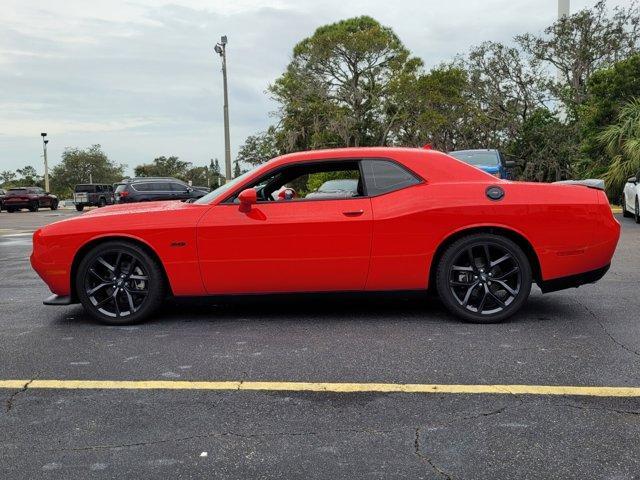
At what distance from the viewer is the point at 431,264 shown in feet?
16.6

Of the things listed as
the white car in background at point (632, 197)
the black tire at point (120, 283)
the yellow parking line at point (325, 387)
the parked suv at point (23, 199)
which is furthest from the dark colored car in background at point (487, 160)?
the parked suv at point (23, 199)

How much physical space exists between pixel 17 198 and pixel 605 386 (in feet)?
119

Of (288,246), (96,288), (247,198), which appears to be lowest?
(96,288)

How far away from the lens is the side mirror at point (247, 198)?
495 cm

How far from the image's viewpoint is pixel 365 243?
4.98m

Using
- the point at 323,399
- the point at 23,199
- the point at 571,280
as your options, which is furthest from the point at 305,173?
→ the point at 23,199

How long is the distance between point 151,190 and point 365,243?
23.4 meters

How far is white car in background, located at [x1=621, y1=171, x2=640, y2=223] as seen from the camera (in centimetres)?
1377

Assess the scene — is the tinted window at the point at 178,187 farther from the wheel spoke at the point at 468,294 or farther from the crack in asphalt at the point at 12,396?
the crack in asphalt at the point at 12,396

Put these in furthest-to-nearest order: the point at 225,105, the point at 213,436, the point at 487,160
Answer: the point at 225,105 → the point at 487,160 → the point at 213,436

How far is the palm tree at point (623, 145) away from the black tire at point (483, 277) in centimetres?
1451

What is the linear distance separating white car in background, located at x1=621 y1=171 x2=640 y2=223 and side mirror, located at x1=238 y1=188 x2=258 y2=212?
37.1ft

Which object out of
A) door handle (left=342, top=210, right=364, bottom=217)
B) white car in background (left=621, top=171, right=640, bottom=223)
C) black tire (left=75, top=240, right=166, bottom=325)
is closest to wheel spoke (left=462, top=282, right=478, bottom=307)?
door handle (left=342, top=210, right=364, bottom=217)

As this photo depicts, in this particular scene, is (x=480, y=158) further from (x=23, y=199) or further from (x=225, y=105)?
(x=23, y=199)
